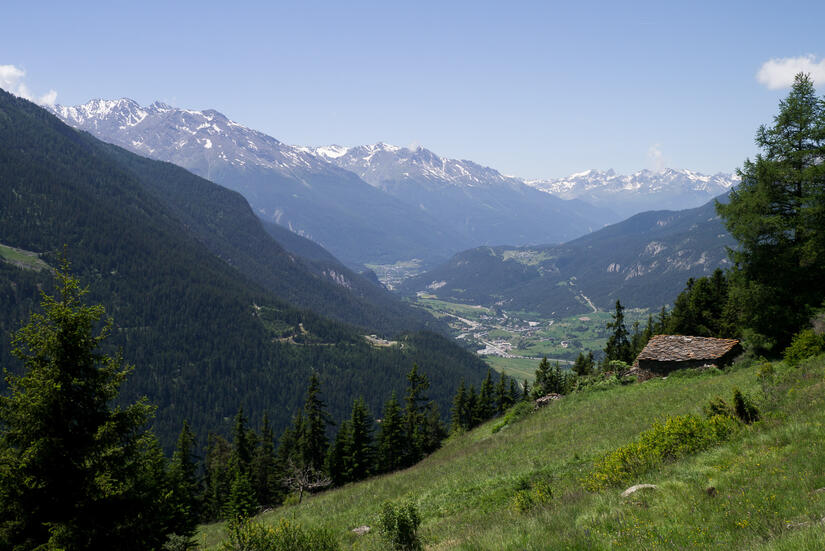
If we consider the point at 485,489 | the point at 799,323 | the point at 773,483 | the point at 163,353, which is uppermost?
the point at 799,323

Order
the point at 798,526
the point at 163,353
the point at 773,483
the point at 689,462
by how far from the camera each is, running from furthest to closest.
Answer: the point at 163,353 < the point at 689,462 < the point at 773,483 < the point at 798,526

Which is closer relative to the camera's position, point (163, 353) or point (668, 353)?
point (668, 353)

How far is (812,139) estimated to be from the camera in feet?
84.7

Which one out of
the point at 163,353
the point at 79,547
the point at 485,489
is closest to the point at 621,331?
the point at 485,489

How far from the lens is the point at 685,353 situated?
35.8 meters

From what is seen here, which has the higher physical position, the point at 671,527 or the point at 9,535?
the point at 671,527

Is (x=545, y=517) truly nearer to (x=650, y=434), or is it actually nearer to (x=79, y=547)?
(x=650, y=434)

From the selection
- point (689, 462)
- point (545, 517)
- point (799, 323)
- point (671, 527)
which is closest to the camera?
point (671, 527)

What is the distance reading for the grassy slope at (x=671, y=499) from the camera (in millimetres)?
7590

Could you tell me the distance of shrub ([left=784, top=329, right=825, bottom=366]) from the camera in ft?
67.9

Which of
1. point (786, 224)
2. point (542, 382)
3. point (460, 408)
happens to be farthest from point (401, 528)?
point (460, 408)

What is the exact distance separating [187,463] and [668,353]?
53.5 meters

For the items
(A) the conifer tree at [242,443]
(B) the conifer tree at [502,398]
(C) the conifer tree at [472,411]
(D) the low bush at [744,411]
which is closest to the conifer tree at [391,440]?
(A) the conifer tree at [242,443]

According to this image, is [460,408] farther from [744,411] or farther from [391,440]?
[744,411]
